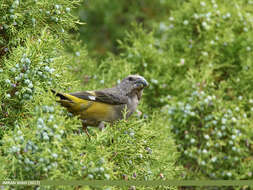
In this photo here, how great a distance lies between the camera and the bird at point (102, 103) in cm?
284

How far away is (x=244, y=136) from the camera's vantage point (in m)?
4.22

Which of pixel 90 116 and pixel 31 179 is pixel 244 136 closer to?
pixel 90 116

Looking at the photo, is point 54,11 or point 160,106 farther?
point 160,106

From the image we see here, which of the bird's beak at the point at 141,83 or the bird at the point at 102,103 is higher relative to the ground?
the bird's beak at the point at 141,83

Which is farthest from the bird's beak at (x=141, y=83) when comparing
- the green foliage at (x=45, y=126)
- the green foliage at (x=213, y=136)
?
the green foliage at (x=213, y=136)

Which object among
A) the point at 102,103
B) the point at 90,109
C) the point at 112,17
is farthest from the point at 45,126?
the point at 112,17

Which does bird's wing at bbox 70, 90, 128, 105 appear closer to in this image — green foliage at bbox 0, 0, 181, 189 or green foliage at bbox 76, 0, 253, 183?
green foliage at bbox 0, 0, 181, 189

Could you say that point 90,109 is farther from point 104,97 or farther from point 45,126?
point 45,126

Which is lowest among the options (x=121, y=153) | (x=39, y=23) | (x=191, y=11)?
(x=121, y=153)

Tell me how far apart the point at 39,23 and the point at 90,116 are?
784mm

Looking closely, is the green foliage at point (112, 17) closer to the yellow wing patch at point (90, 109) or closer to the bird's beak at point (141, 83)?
the bird's beak at point (141, 83)

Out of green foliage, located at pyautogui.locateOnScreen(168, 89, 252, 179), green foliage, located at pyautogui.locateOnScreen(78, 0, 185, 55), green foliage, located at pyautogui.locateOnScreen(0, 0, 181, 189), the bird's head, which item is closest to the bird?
the bird's head

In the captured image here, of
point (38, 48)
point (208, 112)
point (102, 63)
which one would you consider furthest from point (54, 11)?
point (208, 112)

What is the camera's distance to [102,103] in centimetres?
307
